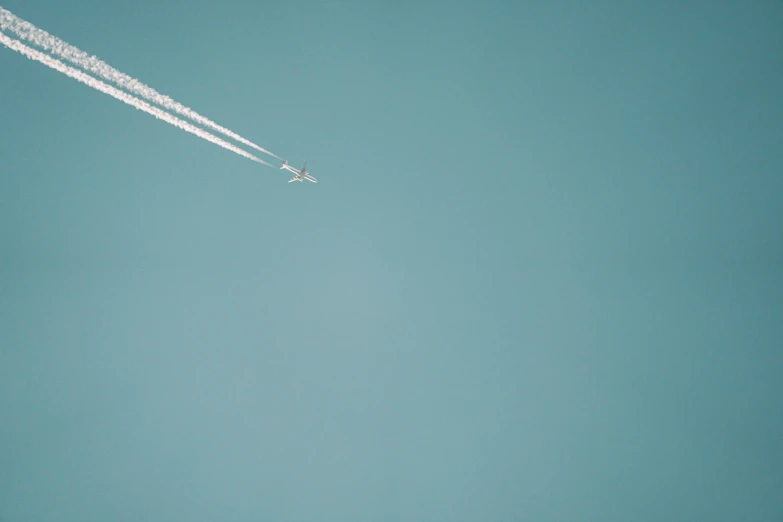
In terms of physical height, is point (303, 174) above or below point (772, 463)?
above

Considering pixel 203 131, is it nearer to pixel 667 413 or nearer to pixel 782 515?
pixel 667 413

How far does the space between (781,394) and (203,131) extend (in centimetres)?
3661

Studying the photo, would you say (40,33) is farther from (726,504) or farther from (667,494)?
(726,504)

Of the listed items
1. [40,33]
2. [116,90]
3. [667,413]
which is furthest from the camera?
[667,413]

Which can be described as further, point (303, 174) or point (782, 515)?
point (782, 515)

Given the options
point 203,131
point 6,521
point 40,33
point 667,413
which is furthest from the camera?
point 667,413

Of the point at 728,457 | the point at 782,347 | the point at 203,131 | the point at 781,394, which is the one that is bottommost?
the point at 728,457

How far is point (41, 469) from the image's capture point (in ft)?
78.2

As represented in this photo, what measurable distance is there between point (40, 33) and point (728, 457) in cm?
4095

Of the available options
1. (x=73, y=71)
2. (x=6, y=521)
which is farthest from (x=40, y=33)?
(x=6, y=521)

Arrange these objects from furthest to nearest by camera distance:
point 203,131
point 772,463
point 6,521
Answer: point 772,463 → point 6,521 → point 203,131

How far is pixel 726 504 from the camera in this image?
83.4ft

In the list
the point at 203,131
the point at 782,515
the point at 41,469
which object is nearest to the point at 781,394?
the point at 782,515

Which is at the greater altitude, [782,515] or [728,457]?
[728,457]
